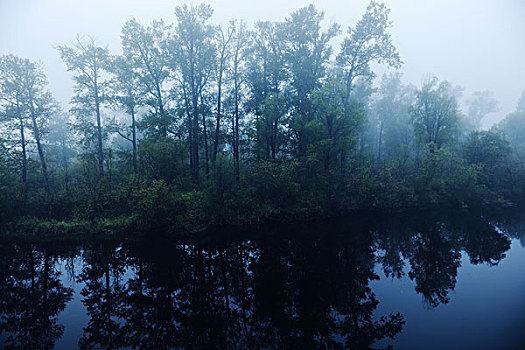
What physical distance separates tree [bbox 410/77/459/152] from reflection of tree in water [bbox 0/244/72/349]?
37.9 meters

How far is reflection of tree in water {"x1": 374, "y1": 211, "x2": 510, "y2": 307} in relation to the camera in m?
9.27

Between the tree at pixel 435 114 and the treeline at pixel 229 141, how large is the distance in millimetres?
1779

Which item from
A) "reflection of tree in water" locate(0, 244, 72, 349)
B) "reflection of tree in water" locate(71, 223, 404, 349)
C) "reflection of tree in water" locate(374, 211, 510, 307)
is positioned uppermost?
"reflection of tree in water" locate(374, 211, 510, 307)

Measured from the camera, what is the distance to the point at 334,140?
859 inches

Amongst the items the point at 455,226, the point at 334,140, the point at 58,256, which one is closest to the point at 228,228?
the point at 58,256

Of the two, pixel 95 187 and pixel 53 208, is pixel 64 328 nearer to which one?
pixel 95 187

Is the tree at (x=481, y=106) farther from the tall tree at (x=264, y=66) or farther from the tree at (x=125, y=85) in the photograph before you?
the tree at (x=125, y=85)

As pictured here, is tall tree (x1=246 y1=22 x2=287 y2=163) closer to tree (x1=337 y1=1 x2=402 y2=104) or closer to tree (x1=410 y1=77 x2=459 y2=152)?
tree (x1=337 y1=1 x2=402 y2=104)

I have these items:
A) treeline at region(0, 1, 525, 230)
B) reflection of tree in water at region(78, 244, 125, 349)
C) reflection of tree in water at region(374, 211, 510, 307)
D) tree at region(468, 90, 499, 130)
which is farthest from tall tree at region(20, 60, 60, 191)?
tree at region(468, 90, 499, 130)

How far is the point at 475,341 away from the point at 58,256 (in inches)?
753

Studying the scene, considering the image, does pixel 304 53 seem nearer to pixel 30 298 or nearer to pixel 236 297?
pixel 236 297

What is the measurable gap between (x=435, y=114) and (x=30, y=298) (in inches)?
1643

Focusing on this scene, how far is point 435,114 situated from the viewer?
2986cm

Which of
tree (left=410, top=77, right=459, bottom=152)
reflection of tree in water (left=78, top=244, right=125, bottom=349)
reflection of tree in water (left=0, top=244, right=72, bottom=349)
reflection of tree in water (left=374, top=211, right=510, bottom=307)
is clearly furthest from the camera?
tree (left=410, top=77, right=459, bottom=152)
